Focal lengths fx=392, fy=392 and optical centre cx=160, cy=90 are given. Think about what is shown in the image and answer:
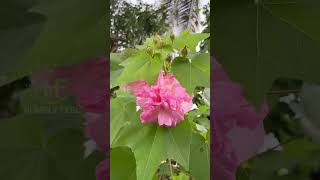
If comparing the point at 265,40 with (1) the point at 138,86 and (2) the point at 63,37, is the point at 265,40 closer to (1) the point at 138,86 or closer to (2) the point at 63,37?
(2) the point at 63,37

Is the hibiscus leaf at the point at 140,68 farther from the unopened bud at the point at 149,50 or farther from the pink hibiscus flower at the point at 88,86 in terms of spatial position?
the pink hibiscus flower at the point at 88,86

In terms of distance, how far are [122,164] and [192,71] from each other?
9 centimetres

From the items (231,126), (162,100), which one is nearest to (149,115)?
(162,100)

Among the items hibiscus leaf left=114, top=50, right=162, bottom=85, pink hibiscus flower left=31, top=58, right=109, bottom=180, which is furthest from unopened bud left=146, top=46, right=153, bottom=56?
pink hibiscus flower left=31, top=58, right=109, bottom=180

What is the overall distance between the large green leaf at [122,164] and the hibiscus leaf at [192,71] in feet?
0.25

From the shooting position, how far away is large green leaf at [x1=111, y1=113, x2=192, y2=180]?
0.29m

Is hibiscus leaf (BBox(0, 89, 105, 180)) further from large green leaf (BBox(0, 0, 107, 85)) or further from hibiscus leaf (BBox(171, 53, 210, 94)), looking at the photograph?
hibiscus leaf (BBox(171, 53, 210, 94))

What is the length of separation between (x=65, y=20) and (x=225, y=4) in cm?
6

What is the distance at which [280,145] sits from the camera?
0.51ft

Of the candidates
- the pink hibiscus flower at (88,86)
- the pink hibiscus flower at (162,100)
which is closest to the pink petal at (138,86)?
the pink hibiscus flower at (162,100)

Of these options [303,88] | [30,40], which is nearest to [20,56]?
[30,40]

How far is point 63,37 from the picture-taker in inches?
5.8

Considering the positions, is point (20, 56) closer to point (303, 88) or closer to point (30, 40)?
point (30, 40)

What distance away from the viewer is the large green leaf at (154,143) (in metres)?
0.29
